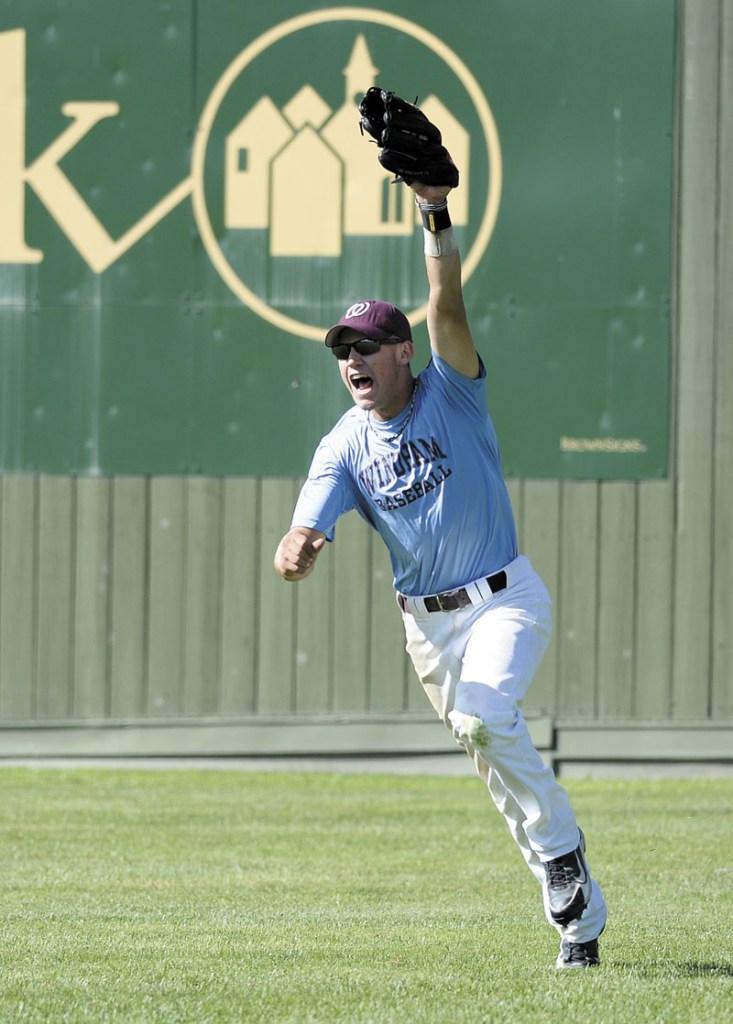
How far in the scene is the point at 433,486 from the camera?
5.80 meters

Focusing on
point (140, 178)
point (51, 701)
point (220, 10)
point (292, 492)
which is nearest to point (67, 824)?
point (51, 701)

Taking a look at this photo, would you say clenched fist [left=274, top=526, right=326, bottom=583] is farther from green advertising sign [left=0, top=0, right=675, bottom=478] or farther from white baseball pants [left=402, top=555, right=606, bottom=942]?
green advertising sign [left=0, top=0, right=675, bottom=478]

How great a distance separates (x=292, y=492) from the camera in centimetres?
1130

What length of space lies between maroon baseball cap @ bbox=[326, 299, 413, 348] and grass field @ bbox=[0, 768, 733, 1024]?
219 centimetres

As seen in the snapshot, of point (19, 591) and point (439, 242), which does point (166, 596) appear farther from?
point (439, 242)

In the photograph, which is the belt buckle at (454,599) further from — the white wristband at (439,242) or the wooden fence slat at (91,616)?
the wooden fence slat at (91,616)

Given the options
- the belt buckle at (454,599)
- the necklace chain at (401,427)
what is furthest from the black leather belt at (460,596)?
the necklace chain at (401,427)

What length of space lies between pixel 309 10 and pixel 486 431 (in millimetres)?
6209

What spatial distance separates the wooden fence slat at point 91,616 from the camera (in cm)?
1133

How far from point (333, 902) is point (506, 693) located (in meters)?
2.12

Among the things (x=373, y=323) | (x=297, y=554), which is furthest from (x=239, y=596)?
(x=297, y=554)

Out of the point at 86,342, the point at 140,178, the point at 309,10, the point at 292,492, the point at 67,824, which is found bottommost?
the point at 67,824

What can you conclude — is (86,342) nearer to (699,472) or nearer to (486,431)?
(699,472)

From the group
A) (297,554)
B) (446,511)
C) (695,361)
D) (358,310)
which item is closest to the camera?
(297,554)
